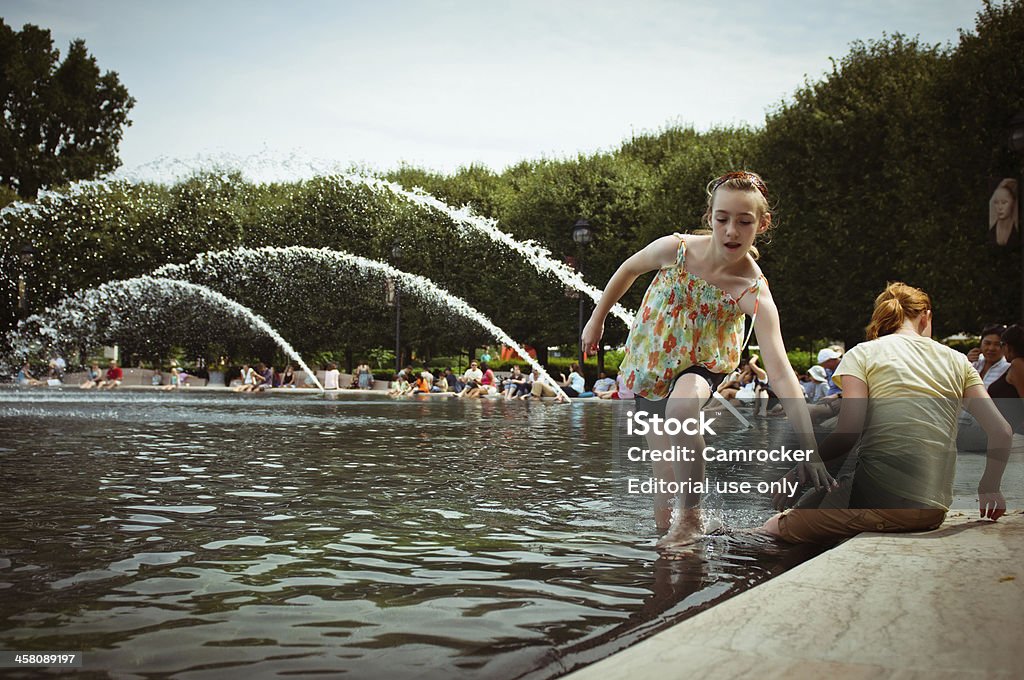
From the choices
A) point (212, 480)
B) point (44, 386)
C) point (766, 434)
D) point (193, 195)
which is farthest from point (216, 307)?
point (212, 480)

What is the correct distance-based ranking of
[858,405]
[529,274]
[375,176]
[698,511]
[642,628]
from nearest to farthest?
[642,628] < [858,405] < [698,511] < [529,274] < [375,176]

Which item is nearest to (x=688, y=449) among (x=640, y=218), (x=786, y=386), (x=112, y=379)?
(x=786, y=386)

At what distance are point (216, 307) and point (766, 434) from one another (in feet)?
109

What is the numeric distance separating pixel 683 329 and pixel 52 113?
176 feet

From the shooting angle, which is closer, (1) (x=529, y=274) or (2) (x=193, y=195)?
(1) (x=529, y=274)

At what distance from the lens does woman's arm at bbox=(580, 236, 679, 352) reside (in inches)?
203

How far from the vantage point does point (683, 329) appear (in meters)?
5.10

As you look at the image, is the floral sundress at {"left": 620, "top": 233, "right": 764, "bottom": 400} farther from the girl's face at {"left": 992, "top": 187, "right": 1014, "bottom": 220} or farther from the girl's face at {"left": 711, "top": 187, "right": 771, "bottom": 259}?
the girl's face at {"left": 992, "top": 187, "right": 1014, "bottom": 220}

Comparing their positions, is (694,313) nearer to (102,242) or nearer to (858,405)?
(858,405)

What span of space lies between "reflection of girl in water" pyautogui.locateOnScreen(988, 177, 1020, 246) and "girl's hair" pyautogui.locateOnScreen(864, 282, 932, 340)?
11212 millimetres

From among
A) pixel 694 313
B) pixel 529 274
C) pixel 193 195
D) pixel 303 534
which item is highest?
pixel 193 195

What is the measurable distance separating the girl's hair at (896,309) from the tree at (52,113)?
52595mm

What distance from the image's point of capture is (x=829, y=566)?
3.68 meters

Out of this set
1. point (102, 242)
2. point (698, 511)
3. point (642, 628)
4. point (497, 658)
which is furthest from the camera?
point (102, 242)
